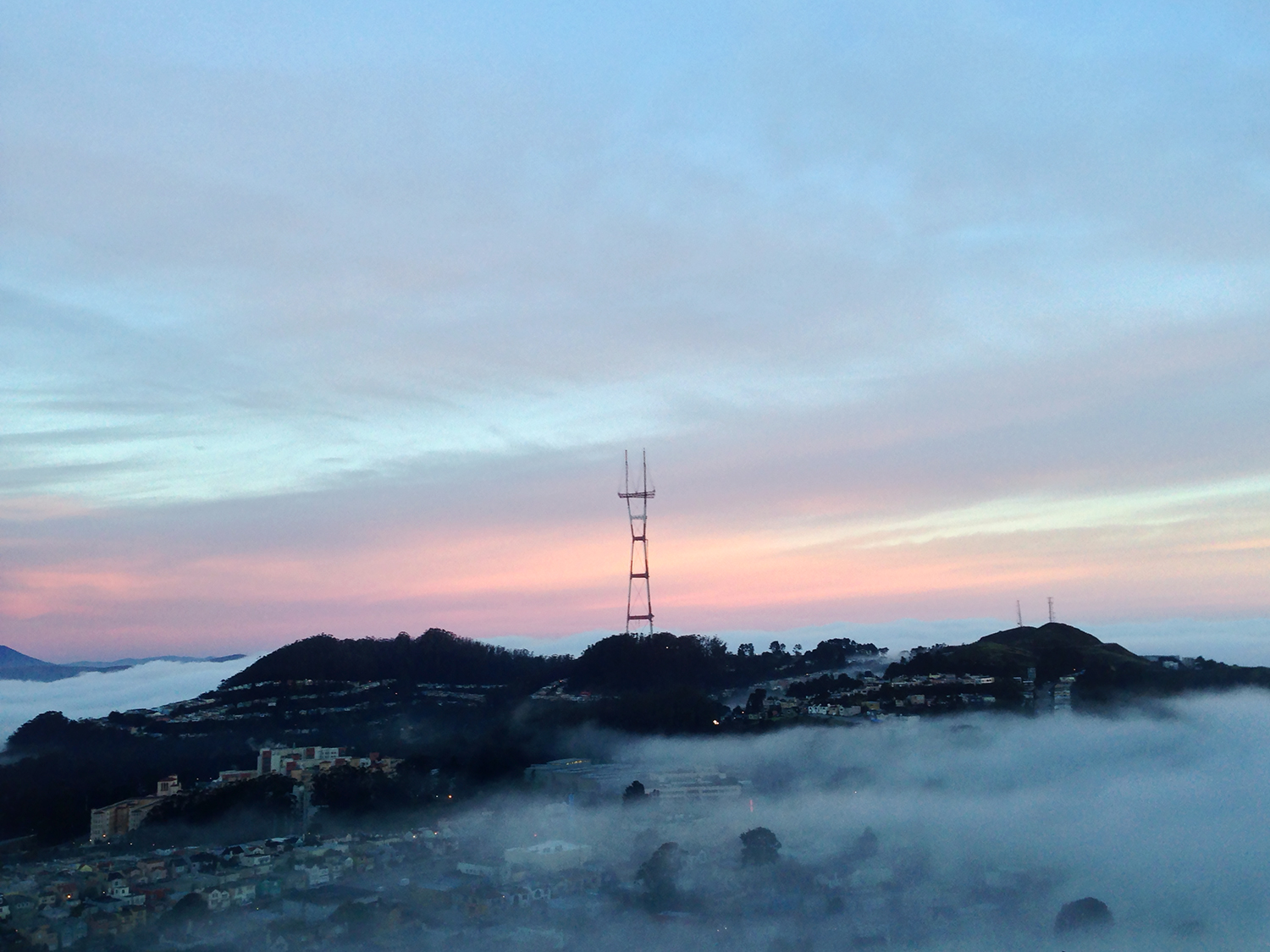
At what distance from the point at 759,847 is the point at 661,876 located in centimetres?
260

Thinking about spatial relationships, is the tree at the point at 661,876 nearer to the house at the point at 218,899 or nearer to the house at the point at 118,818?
the house at the point at 218,899

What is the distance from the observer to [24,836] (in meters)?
27.4

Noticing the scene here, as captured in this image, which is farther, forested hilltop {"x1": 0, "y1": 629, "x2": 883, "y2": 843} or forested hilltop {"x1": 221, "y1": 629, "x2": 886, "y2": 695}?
forested hilltop {"x1": 221, "y1": 629, "x2": 886, "y2": 695}

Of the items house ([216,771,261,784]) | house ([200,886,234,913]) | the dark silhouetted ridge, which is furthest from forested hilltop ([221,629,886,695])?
house ([200,886,234,913])

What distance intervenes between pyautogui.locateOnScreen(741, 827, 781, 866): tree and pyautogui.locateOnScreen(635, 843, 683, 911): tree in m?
1.50

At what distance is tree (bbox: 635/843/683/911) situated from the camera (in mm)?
21578

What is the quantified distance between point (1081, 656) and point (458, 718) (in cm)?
2681

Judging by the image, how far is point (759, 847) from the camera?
2362cm

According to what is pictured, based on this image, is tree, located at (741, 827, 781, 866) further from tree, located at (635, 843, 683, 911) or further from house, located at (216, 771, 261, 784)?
house, located at (216, 771, 261, 784)

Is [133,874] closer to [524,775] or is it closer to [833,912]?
[524,775]

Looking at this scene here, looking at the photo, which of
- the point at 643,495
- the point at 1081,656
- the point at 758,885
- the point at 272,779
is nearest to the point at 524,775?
the point at 272,779

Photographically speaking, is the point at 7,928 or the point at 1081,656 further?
the point at 1081,656

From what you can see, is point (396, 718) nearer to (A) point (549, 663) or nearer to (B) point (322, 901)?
(A) point (549, 663)

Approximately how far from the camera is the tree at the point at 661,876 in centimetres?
2158
